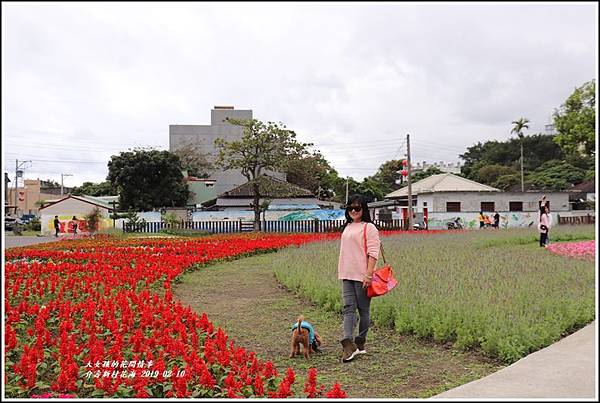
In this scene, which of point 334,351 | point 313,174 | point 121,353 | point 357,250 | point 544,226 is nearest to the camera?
point 121,353

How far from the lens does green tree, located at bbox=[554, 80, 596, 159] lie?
30203 millimetres

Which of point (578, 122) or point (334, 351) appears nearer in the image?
point (334, 351)

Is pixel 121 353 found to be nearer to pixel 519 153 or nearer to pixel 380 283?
pixel 380 283

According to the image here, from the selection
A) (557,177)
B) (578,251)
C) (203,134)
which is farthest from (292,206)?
(557,177)

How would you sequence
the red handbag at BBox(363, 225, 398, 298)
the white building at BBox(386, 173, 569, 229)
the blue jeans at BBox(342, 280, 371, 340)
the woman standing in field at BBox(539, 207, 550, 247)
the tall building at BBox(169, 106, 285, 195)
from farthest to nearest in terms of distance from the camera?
1. the tall building at BBox(169, 106, 285, 195)
2. the white building at BBox(386, 173, 569, 229)
3. the woman standing in field at BBox(539, 207, 550, 247)
4. the blue jeans at BBox(342, 280, 371, 340)
5. the red handbag at BBox(363, 225, 398, 298)

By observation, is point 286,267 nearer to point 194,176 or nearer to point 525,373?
point 525,373

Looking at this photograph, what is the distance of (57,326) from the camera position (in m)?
6.84

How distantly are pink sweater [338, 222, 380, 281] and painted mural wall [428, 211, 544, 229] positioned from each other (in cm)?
2887

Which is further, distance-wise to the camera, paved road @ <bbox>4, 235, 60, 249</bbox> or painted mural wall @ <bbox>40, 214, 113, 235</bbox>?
painted mural wall @ <bbox>40, 214, 113, 235</bbox>

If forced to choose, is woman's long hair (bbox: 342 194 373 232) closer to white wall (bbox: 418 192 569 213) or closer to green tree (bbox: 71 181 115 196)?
white wall (bbox: 418 192 569 213)

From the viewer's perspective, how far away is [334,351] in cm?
611

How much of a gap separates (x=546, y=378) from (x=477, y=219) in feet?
101

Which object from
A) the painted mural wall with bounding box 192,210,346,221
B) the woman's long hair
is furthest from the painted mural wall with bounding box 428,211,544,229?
the woman's long hair

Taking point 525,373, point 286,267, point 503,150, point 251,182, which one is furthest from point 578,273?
point 503,150
